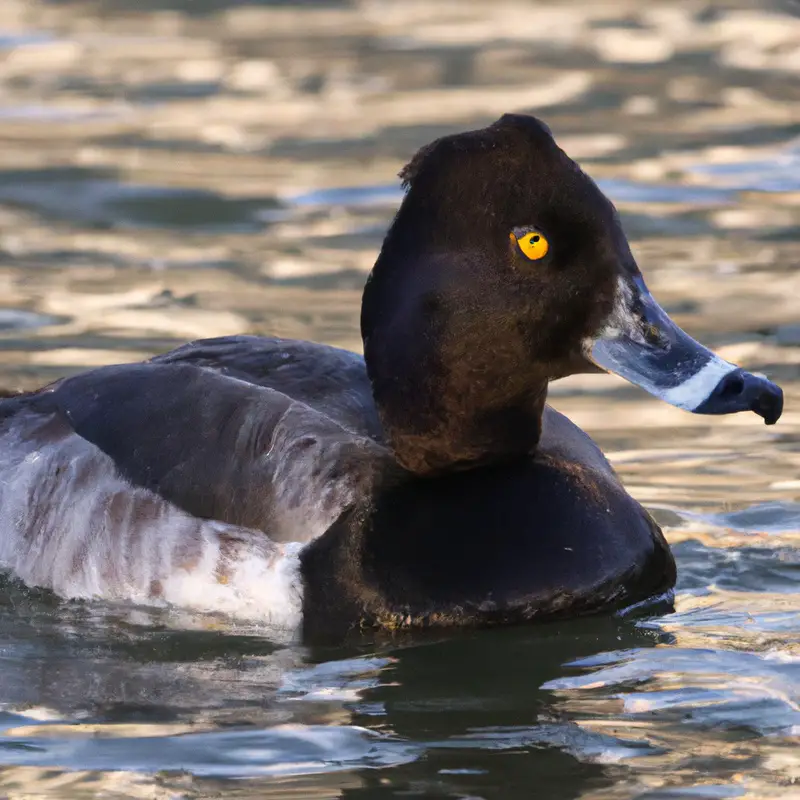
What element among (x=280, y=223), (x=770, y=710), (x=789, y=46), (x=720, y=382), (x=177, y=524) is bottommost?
(x=770, y=710)

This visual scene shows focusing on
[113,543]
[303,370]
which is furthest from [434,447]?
[113,543]

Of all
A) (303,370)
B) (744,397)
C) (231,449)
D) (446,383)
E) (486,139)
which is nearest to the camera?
(744,397)

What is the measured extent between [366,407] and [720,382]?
129 centimetres

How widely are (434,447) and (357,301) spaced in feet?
12.4

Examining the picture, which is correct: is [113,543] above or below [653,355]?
below

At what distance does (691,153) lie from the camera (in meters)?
12.6

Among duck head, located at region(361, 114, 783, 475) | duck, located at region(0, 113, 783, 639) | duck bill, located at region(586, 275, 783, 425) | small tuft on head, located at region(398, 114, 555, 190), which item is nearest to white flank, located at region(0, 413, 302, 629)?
duck, located at region(0, 113, 783, 639)

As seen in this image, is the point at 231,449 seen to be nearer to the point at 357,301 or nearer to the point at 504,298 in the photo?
the point at 504,298

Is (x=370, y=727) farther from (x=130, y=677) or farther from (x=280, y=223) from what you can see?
(x=280, y=223)

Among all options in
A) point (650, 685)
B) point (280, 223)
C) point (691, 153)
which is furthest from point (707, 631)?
point (691, 153)

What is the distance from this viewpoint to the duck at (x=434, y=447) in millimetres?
5746

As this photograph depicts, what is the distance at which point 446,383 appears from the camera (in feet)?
19.5

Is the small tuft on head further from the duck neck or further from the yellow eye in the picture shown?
the duck neck

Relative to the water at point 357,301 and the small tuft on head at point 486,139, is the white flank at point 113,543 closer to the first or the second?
the water at point 357,301
